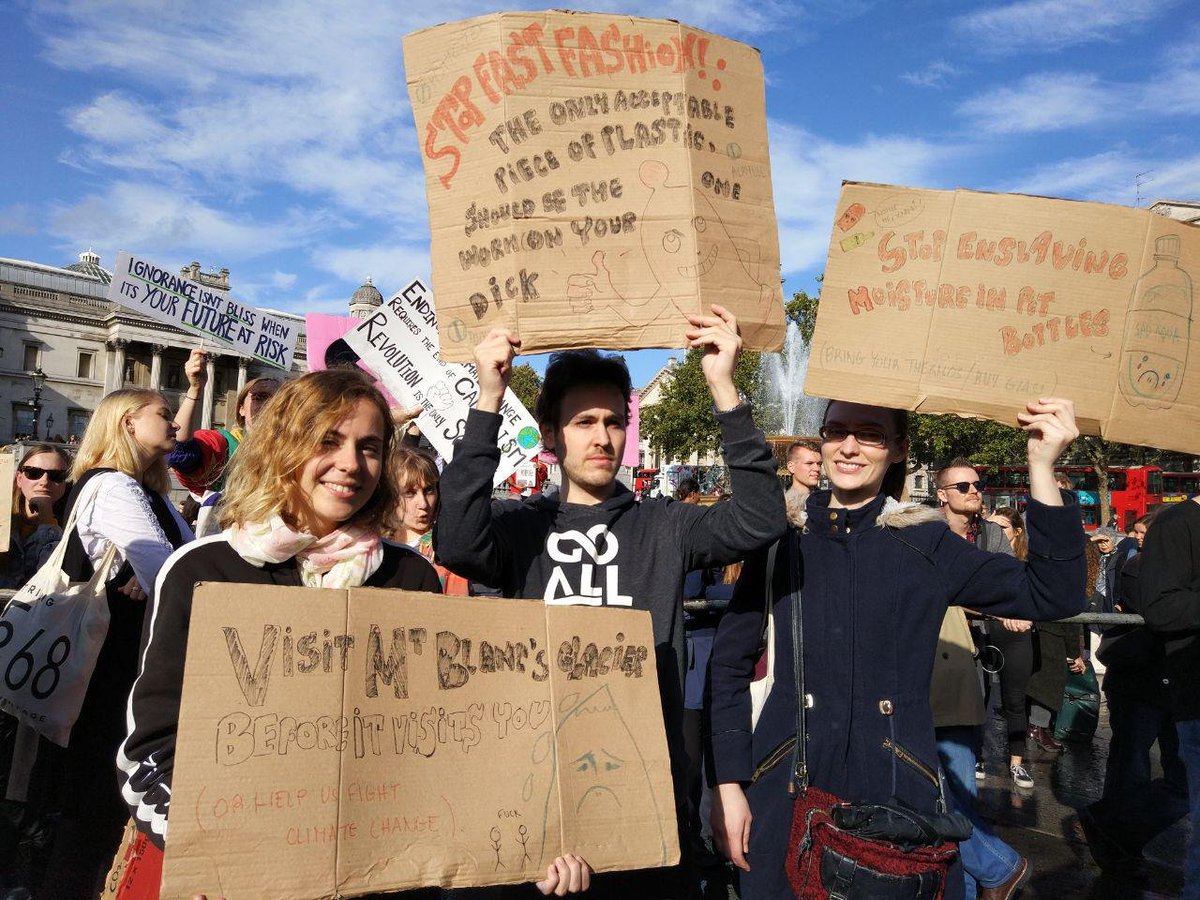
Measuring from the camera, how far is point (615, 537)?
2.42 m

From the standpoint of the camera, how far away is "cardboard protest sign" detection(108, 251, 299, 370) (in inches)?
267

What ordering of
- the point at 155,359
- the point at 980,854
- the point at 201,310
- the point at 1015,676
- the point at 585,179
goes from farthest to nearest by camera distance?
the point at 155,359
the point at 201,310
the point at 1015,676
the point at 980,854
the point at 585,179

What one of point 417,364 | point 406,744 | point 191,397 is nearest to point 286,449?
point 406,744

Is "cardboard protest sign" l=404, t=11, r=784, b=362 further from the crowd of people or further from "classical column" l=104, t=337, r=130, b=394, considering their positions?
"classical column" l=104, t=337, r=130, b=394

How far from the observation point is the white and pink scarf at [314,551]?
6.72 ft

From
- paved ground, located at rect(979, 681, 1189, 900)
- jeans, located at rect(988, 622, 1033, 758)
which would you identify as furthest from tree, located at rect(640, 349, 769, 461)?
jeans, located at rect(988, 622, 1033, 758)

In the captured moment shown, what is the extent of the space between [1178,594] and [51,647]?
14.7 ft

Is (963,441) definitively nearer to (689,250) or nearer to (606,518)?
(689,250)

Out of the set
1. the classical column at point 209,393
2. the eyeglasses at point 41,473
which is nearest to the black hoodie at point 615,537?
the eyeglasses at point 41,473

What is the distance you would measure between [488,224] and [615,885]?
181 cm

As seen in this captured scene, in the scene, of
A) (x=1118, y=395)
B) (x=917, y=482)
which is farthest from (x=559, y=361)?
(x=917, y=482)

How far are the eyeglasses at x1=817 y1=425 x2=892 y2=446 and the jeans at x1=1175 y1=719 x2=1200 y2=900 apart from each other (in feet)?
7.94

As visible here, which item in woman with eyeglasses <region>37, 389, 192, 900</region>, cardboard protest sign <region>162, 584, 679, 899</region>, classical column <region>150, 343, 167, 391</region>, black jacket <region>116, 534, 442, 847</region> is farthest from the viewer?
classical column <region>150, 343, 167, 391</region>

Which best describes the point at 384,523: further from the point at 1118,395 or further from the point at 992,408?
the point at 1118,395
